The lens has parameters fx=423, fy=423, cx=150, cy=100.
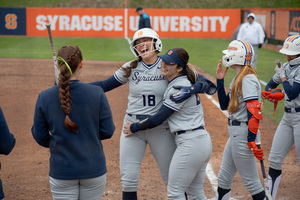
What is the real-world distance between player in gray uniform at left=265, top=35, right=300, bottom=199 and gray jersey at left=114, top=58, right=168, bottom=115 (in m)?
1.47

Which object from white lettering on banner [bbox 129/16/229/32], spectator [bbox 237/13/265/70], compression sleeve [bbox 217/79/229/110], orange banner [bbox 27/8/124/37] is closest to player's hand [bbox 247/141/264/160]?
compression sleeve [bbox 217/79/229/110]

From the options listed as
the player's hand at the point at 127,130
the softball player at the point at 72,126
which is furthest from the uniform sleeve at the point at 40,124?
the player's hand at the point at 127,130

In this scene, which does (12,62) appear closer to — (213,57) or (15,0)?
(213,57)

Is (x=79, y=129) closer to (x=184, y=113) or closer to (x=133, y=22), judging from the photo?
(x=184, y=113)

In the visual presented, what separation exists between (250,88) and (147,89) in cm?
103

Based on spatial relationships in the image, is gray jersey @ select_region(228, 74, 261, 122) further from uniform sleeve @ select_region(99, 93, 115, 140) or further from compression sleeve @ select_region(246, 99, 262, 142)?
uniform sleeve @ select_region(99, 93, 115, 140)

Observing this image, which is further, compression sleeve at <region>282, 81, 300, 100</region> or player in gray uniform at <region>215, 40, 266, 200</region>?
compression sleeve at <region>282, 81, 300, 100</region>

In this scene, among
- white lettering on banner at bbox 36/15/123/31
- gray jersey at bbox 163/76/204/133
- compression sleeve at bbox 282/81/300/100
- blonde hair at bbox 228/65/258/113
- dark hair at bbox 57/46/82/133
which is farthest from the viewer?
white lettering on banner at bbox 36/15/123/31

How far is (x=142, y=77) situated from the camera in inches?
173

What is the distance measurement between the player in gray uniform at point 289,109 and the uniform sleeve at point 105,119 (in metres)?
2.31

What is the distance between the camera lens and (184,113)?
4.15 meters

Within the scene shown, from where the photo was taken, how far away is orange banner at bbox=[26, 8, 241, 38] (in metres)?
32.4

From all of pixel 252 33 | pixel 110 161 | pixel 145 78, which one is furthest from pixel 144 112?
pixel 252 33

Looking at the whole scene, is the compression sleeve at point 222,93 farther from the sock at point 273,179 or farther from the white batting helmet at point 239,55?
the sock at point 273,179
